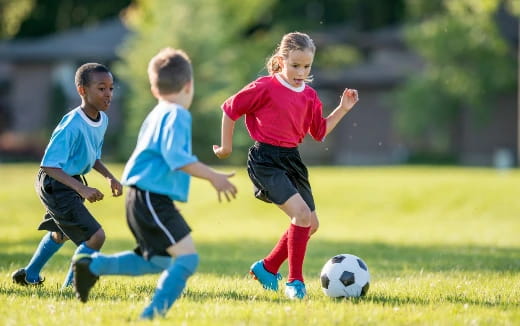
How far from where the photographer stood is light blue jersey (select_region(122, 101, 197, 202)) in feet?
18.0

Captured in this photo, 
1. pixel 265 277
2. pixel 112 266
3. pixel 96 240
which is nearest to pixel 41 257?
pixel 96 240

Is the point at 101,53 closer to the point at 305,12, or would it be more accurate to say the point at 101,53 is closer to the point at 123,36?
the point at 123,36

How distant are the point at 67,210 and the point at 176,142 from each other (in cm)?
189

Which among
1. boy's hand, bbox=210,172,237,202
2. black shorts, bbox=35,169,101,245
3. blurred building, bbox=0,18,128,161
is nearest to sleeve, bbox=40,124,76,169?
black shorts, bbox=35,169,101,245

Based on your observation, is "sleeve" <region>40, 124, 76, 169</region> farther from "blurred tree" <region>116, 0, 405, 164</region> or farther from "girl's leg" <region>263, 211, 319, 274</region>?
"blurred tree" <region>116, 0, 405, 164</region>

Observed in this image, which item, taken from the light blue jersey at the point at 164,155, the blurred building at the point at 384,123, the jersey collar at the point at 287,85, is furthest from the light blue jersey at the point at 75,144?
the blurred building at the point at 384,123

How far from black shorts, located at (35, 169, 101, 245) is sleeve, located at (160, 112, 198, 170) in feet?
5.60

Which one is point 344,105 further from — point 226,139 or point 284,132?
point 226,139

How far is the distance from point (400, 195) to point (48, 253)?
14836 mm

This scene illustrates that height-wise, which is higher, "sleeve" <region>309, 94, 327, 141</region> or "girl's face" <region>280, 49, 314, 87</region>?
"girl's face" <region>280, 49, 314, 87</region>

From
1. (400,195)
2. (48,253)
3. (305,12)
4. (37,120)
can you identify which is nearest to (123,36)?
(37,120)

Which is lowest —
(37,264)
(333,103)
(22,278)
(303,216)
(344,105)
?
(22,278)

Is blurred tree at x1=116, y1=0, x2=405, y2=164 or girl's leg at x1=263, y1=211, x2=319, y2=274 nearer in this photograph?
girl's leg at x1=263, y1=211, x2=319, y2=274

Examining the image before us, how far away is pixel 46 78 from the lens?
1705 inches
